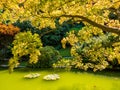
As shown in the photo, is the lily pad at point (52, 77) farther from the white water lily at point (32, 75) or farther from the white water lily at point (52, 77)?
the white water lily at point (32, 75)

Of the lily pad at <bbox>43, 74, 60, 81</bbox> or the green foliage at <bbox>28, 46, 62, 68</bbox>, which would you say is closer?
the lily pad at <bbox>43, 74, 60, 81</bbox>

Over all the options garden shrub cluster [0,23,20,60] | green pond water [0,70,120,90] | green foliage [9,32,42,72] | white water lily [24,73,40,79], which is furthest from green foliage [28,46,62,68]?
green foliage [9,32,42,72]

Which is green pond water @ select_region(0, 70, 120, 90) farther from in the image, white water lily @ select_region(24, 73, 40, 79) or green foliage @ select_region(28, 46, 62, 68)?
green foliage @ select_region(28, 46, 62, 68)

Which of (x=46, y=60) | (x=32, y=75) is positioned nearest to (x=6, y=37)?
(x=46, y=60)

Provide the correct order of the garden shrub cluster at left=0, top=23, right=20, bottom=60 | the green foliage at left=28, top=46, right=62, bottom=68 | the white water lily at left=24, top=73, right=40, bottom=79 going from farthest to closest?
the garden shrub cluster at left=0, top=23, right=20, bottom=60
the green foliage at left=28, top=46, right=62, bottom=68
the white water lily at left=24, top=73, right=40, bottom=79

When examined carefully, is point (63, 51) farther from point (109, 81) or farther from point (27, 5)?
point (27, 5)

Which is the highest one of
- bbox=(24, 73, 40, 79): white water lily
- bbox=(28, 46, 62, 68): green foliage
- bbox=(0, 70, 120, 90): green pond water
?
bbox=(28, 46, 62, 68): green foliage

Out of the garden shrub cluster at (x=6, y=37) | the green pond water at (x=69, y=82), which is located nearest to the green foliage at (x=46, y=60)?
the green pond water at (x=69, y=82)

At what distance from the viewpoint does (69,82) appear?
13617mm

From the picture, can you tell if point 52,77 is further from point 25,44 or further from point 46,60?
point 25,44

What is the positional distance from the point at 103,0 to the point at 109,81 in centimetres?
746

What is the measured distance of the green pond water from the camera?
1302 centimetres

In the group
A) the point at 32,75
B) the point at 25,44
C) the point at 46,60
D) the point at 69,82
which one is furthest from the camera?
the point at 46,60

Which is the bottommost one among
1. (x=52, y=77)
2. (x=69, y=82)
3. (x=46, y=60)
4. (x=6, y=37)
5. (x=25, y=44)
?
(x=69, y=82)
